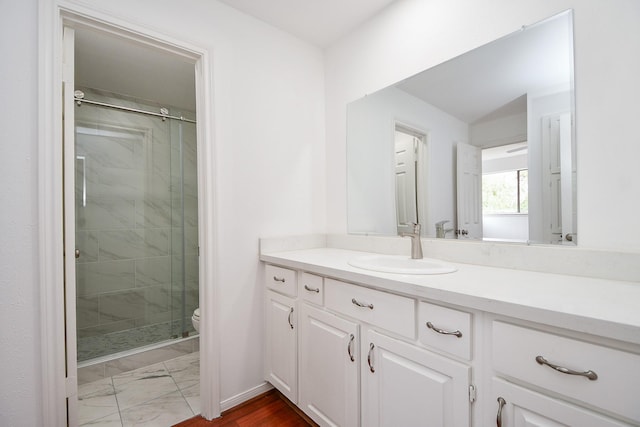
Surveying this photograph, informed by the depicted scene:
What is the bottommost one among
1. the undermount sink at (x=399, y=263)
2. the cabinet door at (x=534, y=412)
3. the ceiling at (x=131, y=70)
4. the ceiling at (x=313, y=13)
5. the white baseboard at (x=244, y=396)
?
the white baseboard at (x=244, y=396)

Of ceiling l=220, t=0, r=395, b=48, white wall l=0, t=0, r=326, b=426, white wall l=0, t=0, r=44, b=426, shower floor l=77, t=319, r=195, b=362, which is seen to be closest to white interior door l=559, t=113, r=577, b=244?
ceiling l=220, t=0, r=395, b=48

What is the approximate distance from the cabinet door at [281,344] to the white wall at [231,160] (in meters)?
0.09

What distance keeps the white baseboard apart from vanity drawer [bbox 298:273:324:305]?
75 centimetres

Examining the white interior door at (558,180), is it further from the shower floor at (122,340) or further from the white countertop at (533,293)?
the shower floor at (122,340)

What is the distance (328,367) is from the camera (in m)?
1.38

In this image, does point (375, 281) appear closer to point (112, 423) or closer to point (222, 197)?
point (222, 197)

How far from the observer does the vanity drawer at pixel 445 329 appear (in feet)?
Answer: 2.97

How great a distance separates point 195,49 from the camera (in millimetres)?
1620

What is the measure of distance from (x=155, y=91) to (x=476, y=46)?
257 centimetres

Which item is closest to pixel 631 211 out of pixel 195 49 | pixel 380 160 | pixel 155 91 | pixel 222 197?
pixel 380 160

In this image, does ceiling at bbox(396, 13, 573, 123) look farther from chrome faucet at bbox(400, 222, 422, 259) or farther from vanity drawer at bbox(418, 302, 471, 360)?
vanity drawer at bbox(418, 302, 471, 360)

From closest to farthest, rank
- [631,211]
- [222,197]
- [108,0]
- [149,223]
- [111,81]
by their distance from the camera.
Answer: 1. [631,211]
2. [108,0]
3. [222,197]
4. [111,81]
5. [149,223]

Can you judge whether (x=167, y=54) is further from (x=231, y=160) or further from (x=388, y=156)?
(x=388, y=156)

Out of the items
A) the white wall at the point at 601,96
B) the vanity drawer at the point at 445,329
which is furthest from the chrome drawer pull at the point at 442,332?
the white wall at the point at 601,96
